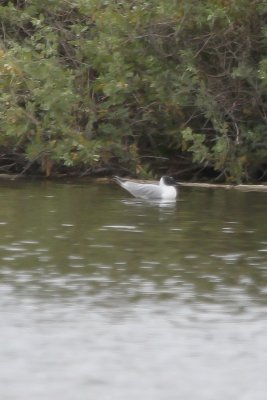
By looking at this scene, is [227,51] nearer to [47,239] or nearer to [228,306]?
[47,239]

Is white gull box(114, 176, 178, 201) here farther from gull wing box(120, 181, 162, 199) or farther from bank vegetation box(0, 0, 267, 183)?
bank vegetation box(0, 0, 267, 183)

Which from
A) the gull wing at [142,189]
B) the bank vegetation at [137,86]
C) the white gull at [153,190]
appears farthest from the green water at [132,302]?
the bank vegetation at [137,86]

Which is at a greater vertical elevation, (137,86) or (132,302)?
(137,86)

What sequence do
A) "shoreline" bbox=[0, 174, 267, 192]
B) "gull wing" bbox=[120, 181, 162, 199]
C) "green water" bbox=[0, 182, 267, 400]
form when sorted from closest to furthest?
"green water" bbox=[0, 182, 267, 400] < "gull wing" bbox=[120, 181, 162, 199] < "shoreline" bbox=[0, 174, 267, 192]

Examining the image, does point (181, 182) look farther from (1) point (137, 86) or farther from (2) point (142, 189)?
(2) point (142, 189)

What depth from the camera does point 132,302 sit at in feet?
39.0

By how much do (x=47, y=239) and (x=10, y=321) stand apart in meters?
4.73

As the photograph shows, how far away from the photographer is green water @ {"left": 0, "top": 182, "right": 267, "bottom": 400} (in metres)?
9.41

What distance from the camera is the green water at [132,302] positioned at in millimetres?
9414

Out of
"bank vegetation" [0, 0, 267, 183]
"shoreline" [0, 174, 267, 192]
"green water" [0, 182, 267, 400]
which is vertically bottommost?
"green water" [0, 182, 267, 400]

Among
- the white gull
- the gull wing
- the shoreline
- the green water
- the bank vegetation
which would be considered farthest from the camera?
the bank vegetation

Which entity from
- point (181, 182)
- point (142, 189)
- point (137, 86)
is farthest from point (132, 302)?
point (181, 182)

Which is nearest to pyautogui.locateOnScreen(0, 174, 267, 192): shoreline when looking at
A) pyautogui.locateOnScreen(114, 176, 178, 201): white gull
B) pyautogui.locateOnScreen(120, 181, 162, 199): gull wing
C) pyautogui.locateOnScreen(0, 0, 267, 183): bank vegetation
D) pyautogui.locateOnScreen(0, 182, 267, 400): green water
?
pyautogui.locateOnScreen(0, 0, 267, 183): bank vegetation

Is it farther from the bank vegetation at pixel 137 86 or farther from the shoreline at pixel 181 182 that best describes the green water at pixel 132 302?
the bank vegetation at pixel 137 86
